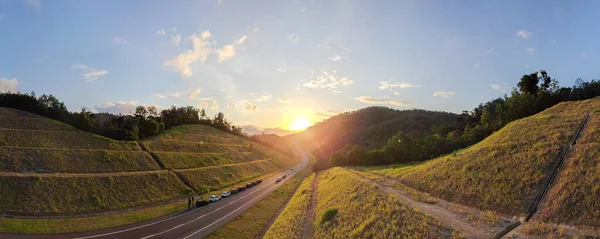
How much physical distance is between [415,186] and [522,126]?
873 inches

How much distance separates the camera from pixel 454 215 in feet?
78.3

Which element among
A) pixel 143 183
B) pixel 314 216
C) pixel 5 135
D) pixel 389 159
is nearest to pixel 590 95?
pixel 389 159

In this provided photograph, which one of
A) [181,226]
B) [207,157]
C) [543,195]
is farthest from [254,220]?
[207,157]

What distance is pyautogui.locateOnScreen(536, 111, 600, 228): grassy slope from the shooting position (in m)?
18.7

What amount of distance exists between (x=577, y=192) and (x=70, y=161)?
6793 cm

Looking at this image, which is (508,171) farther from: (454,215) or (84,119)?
(84,119)

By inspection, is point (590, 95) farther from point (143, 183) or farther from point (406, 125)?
point (406, 125)

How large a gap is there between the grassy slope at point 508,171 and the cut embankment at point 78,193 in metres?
43.7

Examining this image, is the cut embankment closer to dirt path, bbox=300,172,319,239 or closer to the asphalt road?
the asphalt road

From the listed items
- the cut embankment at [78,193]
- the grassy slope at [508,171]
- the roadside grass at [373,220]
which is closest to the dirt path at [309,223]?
the roadside grass at [373,220]

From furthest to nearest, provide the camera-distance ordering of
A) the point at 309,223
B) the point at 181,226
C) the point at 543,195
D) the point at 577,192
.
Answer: the point at 181,226, the point at 309,223, the point at 543,195, the point at 577,192

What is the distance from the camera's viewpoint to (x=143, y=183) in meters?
53.8

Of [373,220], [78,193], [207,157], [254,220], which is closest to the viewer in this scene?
[373,220]

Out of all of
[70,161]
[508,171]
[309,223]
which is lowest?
[309,223]
